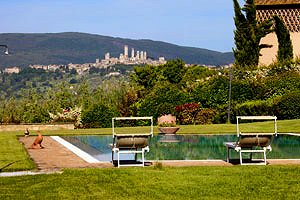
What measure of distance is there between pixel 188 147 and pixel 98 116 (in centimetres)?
1105

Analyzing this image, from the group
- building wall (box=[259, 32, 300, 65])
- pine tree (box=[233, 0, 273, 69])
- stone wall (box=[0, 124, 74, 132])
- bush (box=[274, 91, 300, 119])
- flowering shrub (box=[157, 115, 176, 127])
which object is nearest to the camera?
flowering shrub (box=[157, 115, 176, 127])

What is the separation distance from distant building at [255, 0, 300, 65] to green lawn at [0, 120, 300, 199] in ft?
68.2

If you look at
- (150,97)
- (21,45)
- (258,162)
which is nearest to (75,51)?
(21,45)

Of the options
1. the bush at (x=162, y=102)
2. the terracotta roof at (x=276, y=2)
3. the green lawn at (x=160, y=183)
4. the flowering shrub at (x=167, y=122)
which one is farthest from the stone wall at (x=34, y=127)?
the green lawn at (x=160, y=183)

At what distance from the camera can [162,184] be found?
761 centimetres

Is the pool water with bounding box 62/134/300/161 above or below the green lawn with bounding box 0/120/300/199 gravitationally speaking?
below

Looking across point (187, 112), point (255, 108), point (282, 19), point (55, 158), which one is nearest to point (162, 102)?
point (187, 112)

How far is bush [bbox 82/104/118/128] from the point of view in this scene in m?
25.2

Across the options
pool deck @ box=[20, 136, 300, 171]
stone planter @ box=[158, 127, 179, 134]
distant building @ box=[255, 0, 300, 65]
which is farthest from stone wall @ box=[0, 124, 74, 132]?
pool deck @ box=[20, 136, 300, 171]

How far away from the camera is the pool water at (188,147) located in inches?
484

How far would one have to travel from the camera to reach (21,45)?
608ft

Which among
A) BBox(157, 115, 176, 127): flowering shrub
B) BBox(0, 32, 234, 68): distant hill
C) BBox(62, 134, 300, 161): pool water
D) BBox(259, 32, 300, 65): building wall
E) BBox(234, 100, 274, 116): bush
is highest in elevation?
BBox(0, 32, 234, 68): distant hill

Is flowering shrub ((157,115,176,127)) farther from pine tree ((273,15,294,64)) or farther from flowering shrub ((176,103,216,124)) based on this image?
pine tree ((273,15,294,64))

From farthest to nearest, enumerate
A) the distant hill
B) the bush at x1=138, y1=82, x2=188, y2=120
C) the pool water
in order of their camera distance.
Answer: the distant hill
the bush at x1=138, y1=82, x2=188, y2=120
the pool water
